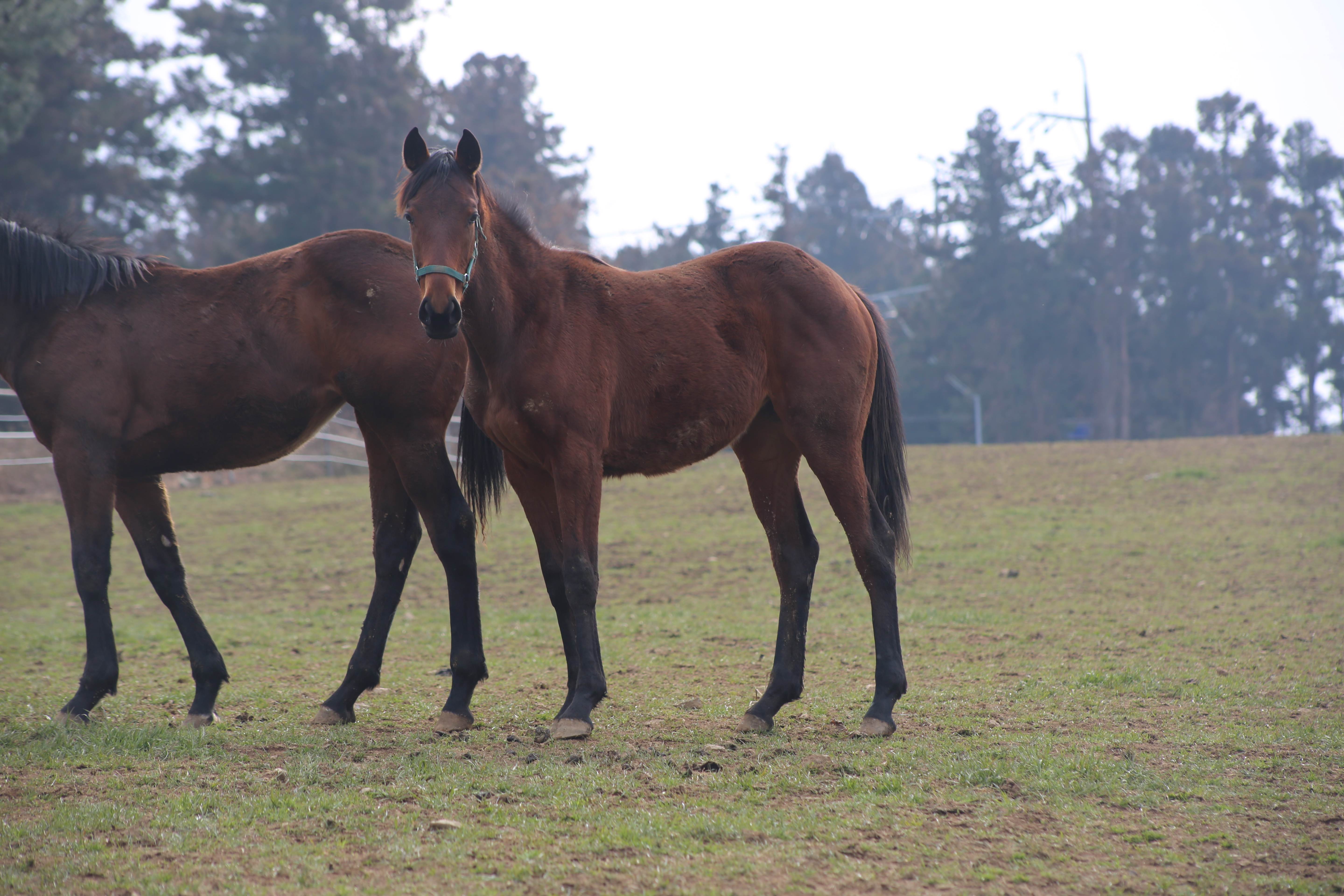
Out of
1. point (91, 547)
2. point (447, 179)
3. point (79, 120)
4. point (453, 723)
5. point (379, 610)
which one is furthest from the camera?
point (79, 120)

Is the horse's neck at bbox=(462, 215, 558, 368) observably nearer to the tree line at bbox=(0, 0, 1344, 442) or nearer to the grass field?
the grass field

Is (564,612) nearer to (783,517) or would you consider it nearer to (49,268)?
(783,517)

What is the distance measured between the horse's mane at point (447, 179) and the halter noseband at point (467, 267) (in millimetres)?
208

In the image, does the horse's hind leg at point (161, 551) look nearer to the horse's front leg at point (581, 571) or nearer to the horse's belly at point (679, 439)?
the horse's front leg at point (581, 571)

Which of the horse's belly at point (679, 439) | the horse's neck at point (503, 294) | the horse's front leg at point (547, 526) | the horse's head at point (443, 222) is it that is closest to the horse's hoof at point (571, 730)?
the horse's front leg at point (547, 526)

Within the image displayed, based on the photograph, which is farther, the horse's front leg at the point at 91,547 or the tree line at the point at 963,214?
the tree line at the point at 963,214

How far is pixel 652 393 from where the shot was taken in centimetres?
511

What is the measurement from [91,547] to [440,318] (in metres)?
2.51

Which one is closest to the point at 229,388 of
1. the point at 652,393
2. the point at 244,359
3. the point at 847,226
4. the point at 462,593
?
the point at 244,359

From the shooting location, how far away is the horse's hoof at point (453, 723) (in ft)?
16.7

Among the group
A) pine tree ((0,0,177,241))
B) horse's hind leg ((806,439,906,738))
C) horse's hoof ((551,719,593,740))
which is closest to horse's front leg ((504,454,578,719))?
horse's hoof ((551,719,593,740))

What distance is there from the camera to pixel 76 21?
27.8m

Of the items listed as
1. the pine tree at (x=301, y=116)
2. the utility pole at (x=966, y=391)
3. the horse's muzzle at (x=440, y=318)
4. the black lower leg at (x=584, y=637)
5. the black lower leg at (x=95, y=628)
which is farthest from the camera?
the utility pole at (x=966, y=391)

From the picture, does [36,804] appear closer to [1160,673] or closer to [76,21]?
[1160,673]
